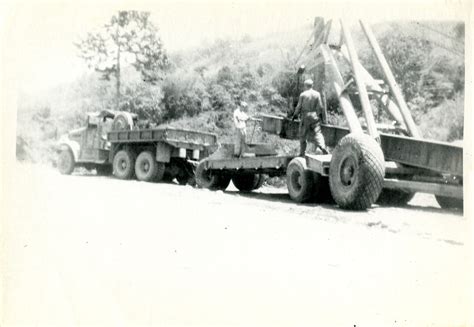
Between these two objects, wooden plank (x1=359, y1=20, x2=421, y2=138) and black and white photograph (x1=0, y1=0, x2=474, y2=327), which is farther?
wooden plank (x1=359, y1=20, x2=421, y2=138)

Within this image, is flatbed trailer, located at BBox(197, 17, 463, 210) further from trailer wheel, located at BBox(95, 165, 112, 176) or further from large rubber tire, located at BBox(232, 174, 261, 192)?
trailer wheel, located at BBox(95, 165, 112, 176)

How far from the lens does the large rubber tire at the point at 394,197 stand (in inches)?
353

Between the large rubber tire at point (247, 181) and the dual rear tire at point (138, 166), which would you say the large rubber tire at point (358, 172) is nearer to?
the large rubber tire at point (247, 181)

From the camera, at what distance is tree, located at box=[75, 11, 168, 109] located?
19.5 ft

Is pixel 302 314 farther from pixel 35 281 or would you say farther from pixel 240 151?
pixel 240 151

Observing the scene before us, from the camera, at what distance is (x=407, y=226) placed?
6180 millimetres

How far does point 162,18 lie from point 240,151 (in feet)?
19.4

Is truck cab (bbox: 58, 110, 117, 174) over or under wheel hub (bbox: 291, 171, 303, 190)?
over

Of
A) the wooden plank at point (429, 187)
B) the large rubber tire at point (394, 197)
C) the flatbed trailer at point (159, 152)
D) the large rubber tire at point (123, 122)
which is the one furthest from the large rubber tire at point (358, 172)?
the large rubber tire at point (123, 122)

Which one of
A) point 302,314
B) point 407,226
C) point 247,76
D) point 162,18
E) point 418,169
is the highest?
point 247,76

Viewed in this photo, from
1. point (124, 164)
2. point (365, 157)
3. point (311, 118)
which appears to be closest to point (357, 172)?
point (365, 157)

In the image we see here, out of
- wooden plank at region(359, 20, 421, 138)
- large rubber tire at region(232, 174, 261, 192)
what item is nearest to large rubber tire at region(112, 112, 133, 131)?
large rubber tire at region(232, 174, 261, 192)

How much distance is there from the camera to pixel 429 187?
727cm

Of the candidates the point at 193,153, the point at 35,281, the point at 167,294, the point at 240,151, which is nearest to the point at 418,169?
the point at 240,151
